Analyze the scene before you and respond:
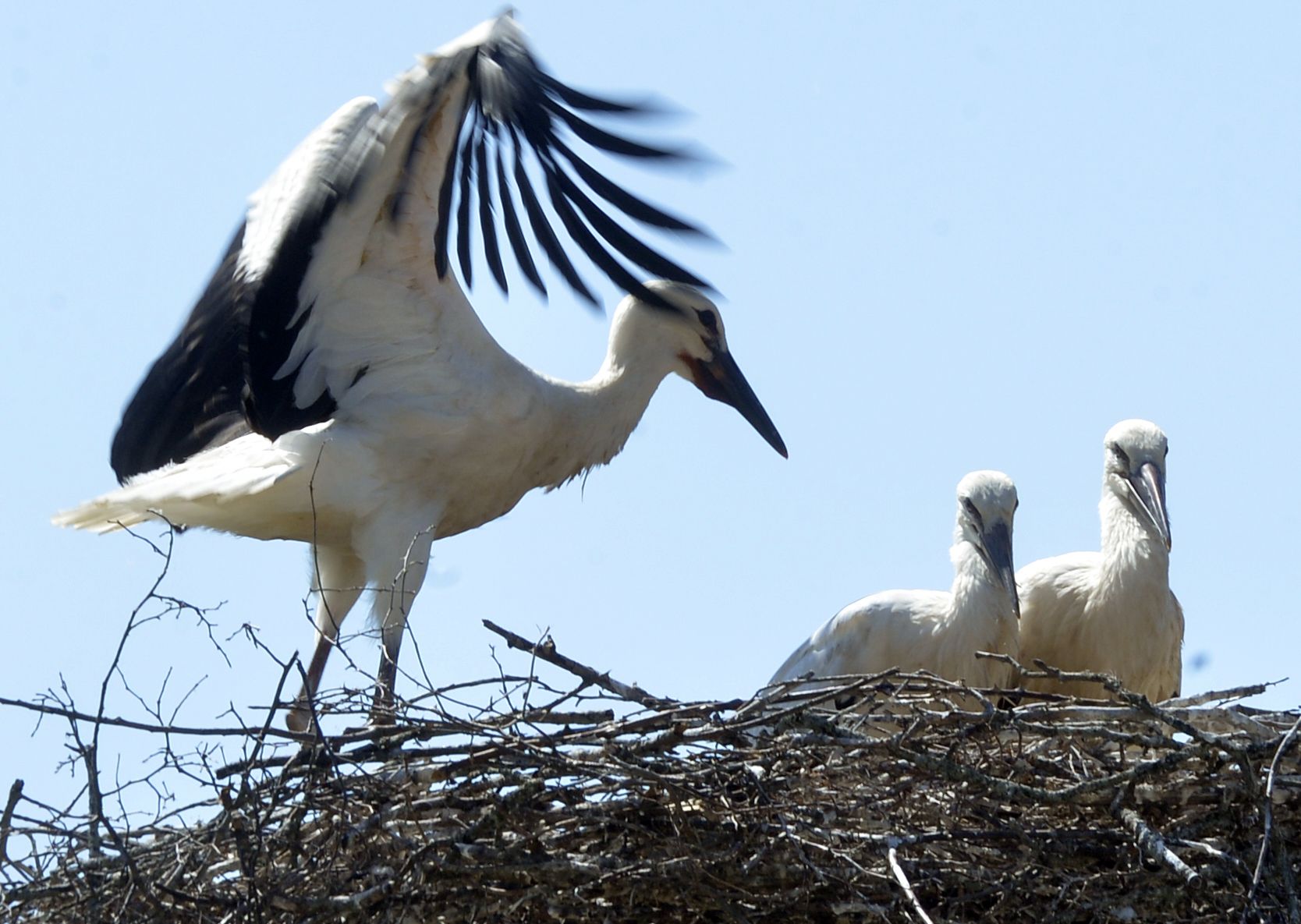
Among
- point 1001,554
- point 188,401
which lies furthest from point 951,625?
point 188,401

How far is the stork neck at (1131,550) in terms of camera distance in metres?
6.29

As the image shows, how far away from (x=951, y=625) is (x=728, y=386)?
1239mm

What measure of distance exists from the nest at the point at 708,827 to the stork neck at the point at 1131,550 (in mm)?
1720

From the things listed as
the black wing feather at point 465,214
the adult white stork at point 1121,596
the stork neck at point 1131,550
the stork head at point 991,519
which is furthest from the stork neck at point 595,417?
the stork neck at point 1131,550

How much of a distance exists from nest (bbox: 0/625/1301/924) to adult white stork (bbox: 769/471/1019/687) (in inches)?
56.3

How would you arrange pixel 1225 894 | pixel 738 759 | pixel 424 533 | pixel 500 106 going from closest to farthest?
1. pixel 1225 894
2. pixel 738 759
3. pixel 500 106
4. pixel 424 533

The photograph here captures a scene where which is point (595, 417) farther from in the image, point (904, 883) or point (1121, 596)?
point (904, 883)

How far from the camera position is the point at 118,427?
6.29 m

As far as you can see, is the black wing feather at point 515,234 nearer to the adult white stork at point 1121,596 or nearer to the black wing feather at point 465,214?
the black wing feather at point 465,214

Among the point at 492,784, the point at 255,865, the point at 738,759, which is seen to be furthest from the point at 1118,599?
the point at 255,865

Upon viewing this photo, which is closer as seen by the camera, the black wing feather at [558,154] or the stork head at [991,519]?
the black wing feather at [558,154]

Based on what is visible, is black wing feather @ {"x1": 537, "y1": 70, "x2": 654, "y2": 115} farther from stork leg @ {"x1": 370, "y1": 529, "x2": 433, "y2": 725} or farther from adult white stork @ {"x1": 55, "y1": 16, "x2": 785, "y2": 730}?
stork leg @ {"x1": 370, "y1": 529, "x2": 433, "y2": 725}

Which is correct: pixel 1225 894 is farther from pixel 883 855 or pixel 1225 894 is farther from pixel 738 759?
pixel 738 759

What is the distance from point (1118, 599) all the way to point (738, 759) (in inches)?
80.8
